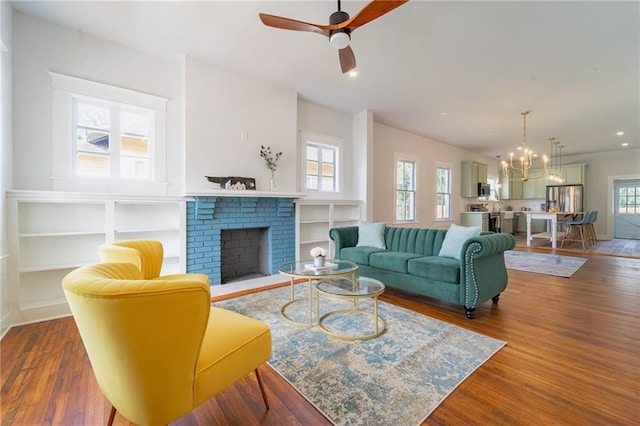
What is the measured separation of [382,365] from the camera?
6.16ft

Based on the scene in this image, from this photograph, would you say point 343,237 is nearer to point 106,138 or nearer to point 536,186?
point 106,138

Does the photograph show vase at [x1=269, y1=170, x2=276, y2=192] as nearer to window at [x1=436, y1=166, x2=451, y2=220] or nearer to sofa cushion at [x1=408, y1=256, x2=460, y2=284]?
sofa cushion at [x1=408, y1=256, x2=460, y2=284]

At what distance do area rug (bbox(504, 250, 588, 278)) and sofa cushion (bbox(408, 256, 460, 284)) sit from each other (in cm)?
268

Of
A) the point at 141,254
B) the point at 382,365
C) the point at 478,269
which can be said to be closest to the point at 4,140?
the point at 141,254

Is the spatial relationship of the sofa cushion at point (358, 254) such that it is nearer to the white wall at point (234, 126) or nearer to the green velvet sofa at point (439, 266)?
the green velvet sofa at point (439, 266)

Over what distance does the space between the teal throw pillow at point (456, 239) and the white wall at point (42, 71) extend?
4.30 m

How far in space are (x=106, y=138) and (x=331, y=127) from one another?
11.8 feet

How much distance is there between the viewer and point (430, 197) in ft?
24.2

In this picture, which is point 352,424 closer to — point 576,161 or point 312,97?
point 312,97

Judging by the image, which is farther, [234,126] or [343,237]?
[343,237]

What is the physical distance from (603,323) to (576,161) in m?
9.65

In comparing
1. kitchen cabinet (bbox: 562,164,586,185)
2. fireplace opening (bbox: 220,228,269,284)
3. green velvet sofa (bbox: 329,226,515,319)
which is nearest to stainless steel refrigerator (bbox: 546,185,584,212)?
kitchen cabinet (bbox: 562,164,586,185)

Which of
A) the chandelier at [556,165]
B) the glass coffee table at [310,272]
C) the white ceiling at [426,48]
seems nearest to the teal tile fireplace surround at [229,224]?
the glass coffee table at [310,272]

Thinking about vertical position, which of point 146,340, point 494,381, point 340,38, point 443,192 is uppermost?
point 340,38
